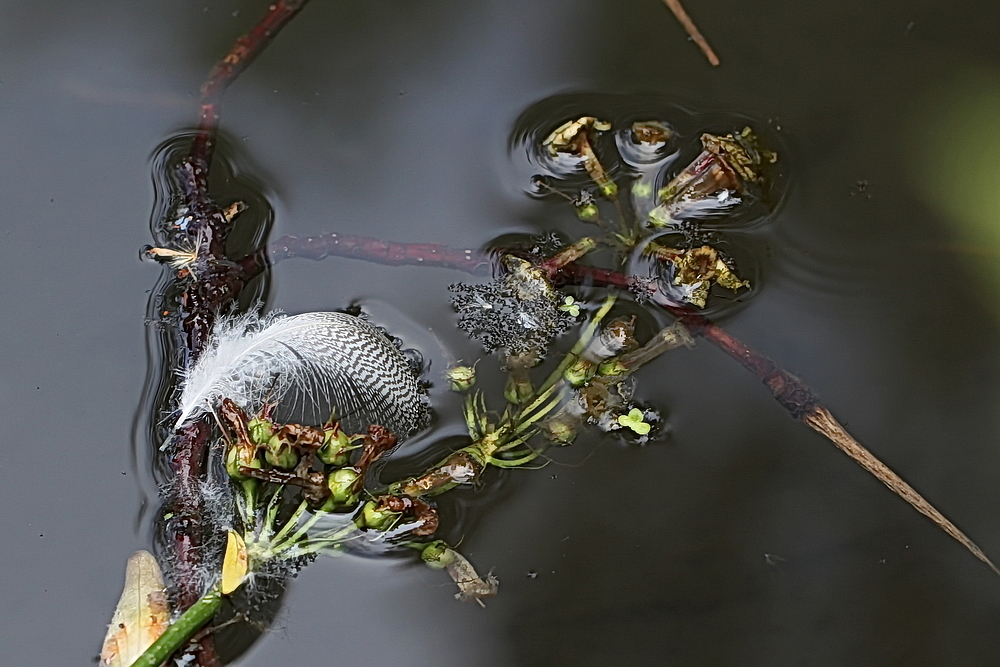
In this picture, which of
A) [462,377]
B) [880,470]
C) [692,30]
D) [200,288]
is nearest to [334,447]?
[462,377]

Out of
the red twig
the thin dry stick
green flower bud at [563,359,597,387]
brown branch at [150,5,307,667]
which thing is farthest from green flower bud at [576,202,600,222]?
the red twig

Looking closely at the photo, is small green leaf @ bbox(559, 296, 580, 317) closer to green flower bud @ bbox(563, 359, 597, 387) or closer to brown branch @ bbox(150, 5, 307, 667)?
green flower bud @ bbox(563, 359, 597, 387)

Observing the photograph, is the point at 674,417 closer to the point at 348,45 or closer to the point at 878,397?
the point at 878,397

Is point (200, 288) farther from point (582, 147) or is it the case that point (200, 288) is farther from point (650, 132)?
point (650, 132)

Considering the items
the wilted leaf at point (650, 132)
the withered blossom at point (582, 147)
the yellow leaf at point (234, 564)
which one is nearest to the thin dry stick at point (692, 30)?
the wilted leaf at point (650, 132)

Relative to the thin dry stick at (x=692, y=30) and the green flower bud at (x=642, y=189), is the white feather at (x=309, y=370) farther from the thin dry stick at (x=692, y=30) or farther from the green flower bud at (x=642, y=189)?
the thin dry stick at (x=692, y=30)

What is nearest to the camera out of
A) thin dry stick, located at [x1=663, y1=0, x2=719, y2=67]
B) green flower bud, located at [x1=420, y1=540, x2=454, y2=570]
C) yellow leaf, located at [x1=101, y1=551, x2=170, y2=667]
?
yellow leaf, located at [x1=101, y1=551, x2=170, y2=667]
